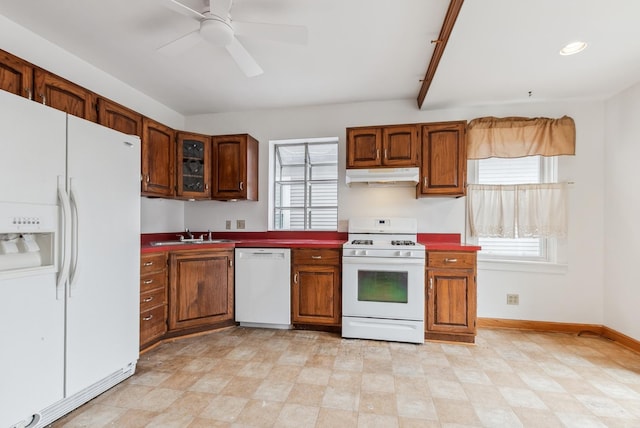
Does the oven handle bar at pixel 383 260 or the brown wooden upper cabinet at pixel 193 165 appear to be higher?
the brown wooden upper cabinet at pixel 193 165

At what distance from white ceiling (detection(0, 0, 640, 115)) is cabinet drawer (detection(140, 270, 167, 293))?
6.42 ft

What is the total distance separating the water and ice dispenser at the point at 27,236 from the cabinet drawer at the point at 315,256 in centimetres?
194

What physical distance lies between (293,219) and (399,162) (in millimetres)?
1590

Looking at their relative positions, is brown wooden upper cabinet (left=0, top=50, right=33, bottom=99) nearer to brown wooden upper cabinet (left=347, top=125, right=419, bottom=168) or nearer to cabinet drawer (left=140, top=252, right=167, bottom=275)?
cabinet drawer (left=140, top=252, right=167, bottom=275)

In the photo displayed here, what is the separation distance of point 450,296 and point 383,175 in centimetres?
137

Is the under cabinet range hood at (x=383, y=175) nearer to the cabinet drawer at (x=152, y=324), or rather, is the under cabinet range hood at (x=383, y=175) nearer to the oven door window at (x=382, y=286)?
the oven door window at (x=382, y=286)

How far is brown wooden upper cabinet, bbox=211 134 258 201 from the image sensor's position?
136 inches

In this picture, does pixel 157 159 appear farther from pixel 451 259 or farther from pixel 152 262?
pixel 451 259

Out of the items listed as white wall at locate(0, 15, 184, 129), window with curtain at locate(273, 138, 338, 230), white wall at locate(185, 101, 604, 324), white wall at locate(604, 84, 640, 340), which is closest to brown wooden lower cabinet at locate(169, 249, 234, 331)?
white wall at locate(185, 101, 604, 324)

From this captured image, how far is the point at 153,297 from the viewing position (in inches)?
105

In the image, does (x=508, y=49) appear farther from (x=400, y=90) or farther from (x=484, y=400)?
(x=484, y=400)

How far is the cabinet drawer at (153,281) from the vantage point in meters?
2.56

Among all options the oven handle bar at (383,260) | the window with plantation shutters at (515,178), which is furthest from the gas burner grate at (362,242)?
the window with plantation shutters at (515,178)

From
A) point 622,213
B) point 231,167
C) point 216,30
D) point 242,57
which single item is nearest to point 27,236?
point 216,30
